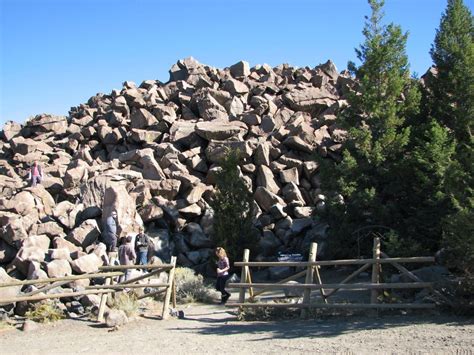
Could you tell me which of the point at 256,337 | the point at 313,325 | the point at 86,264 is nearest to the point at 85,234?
the point at 86,264

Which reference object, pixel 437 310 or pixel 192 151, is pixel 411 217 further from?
pixel 192 151

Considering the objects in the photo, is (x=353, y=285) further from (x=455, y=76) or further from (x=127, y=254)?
(x=455, y=76)

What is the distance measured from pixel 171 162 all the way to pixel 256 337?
15973 mm

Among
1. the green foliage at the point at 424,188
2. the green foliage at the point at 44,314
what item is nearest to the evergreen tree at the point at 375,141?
the green foliage at the point at 424,188

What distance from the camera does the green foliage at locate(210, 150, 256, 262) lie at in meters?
21.1

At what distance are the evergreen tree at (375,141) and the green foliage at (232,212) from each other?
3151mm

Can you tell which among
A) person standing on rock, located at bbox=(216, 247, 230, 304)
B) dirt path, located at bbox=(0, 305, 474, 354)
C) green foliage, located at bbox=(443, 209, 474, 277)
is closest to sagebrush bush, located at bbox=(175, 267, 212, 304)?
person standing on rock, located at bbox=(216, 247, 230, 304)

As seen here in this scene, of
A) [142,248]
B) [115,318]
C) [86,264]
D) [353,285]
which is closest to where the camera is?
[353,285]

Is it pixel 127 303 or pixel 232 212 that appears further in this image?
pixel 232 212

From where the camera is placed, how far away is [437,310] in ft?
40.5

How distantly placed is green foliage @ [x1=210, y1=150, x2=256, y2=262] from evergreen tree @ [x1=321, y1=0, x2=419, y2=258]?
3.15 m

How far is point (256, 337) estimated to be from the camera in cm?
1193

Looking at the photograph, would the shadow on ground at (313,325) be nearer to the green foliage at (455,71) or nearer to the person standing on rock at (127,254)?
the person standing on rock at (127,254)

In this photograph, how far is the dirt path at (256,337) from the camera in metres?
10.5
